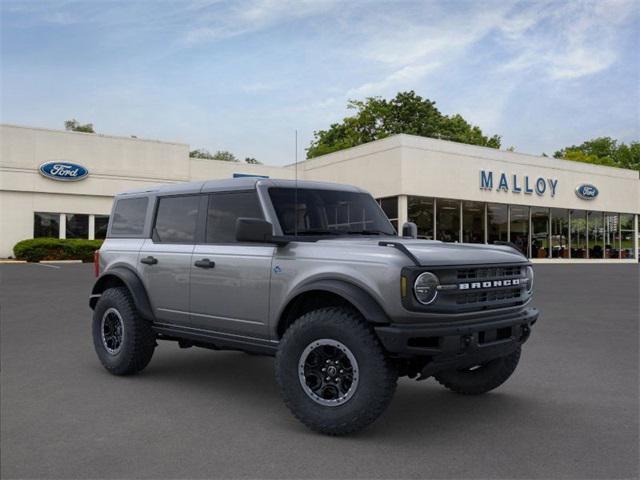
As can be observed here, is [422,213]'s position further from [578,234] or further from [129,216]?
[129,216]

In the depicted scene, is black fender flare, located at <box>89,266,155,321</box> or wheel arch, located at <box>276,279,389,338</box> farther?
black fender flare, located at <box>89,266,155,321</box>

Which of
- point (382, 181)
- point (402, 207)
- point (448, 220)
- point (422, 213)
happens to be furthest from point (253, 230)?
point (448, 220)

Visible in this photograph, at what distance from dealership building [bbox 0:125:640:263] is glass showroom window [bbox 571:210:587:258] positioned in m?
0.12

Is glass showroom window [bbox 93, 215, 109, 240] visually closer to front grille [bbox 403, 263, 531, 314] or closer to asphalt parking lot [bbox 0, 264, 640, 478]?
asphalt parking lot [bbox 0, 264, 640, 478]

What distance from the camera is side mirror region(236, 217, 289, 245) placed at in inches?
186

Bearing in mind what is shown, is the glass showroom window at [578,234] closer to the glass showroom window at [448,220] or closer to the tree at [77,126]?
the glass showroom window at [448,220]

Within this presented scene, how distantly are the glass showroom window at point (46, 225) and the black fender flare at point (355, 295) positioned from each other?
116 feet

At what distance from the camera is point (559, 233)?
144 feet

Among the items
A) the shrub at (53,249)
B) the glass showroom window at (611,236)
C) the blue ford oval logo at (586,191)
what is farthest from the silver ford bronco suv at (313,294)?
the glass showroom window at (611,236)

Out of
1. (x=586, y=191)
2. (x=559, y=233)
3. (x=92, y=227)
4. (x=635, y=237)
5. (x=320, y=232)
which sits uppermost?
(x=586, y=191)

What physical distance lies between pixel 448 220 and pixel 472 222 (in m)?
2.16

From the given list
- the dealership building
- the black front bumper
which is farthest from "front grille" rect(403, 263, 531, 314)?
the dealership building

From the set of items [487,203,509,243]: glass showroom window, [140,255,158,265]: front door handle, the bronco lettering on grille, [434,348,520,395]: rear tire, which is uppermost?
[487,203,509,243]: glass showroom window

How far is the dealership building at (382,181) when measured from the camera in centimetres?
3522
